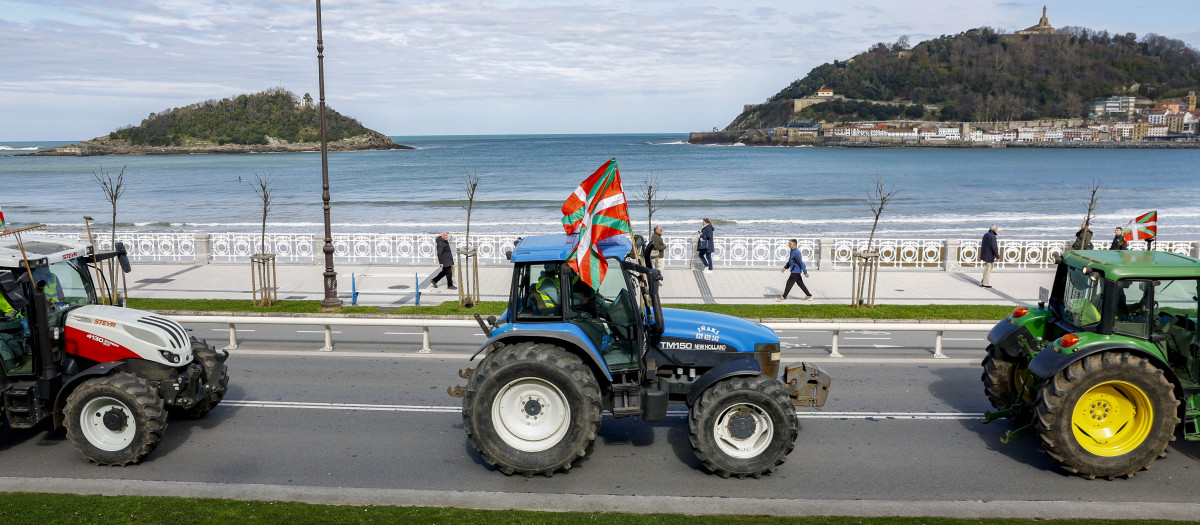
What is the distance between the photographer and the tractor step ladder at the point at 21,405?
24.6ft

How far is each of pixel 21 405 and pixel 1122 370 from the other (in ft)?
34.8

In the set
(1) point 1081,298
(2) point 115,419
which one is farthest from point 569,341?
(1) point 1081,298

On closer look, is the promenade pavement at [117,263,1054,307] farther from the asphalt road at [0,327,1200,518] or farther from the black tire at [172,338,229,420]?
the black tire at [172,338,229,420]

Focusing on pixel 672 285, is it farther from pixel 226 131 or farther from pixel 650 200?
pixel 226 131

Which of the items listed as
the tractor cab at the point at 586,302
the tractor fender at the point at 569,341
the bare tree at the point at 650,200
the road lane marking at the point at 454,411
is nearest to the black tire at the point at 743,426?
the tractor cab at the point at 586,302

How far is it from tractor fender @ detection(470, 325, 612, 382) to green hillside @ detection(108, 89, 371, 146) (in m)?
166

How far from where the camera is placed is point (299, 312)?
15.6 metres

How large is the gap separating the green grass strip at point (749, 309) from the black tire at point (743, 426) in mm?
7585

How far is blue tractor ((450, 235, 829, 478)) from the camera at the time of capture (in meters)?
7.30

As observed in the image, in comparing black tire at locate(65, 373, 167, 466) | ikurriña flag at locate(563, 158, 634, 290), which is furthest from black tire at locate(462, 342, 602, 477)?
black tire at locate(65, 373, 167, 466)

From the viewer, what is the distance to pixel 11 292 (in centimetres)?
724

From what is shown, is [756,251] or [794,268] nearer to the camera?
[794,268]

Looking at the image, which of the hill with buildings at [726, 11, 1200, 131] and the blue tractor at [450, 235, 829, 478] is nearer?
the blue tractor at [450, 235, 829, 478]

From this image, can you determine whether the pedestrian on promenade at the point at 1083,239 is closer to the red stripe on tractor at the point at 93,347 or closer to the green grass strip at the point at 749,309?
the green grass strip at the point at 749,309
